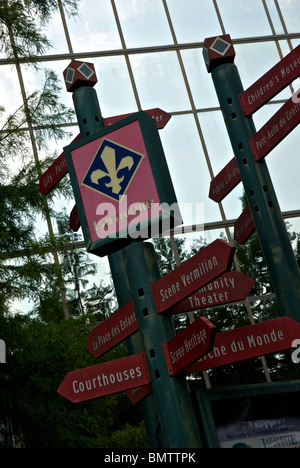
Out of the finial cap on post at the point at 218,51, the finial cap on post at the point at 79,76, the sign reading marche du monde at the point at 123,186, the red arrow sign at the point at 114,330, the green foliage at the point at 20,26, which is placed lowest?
the red arrow sign at the point at 114,330

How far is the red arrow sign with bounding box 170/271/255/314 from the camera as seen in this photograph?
4.96m

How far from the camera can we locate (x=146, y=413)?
6535mm

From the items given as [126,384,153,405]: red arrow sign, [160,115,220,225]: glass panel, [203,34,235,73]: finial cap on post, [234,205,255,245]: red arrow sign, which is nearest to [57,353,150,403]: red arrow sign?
[126,384,153,405]: red arrow sign

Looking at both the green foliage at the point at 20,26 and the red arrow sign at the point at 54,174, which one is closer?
the red arrow sign at the point at 54,174

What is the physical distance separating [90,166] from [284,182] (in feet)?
36.4

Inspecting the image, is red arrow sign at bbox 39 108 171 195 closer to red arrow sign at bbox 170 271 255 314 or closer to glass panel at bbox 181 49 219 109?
red arrow sign at bbox 170 271 255 314

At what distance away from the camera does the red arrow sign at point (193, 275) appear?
4.28 m

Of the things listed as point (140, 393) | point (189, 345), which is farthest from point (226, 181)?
point (189, 345)

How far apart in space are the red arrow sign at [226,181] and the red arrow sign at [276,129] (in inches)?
20.3

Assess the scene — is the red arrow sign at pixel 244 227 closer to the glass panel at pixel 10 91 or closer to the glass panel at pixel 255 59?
the glass panel at pixel 10 91

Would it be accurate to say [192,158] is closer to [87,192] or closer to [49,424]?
[49,424]

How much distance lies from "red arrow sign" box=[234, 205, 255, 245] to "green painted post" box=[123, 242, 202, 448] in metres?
2.62

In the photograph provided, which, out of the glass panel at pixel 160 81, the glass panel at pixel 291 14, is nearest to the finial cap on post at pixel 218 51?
the glass panel at pixel 160 81

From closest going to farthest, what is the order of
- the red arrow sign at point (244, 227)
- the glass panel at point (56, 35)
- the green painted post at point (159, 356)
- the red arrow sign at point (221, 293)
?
the green painted post at point (159, 356)
the red arrow sign at point (221, 293)
the red arrow sign at point (244, 227)
the glass panel at point (56, 35)
